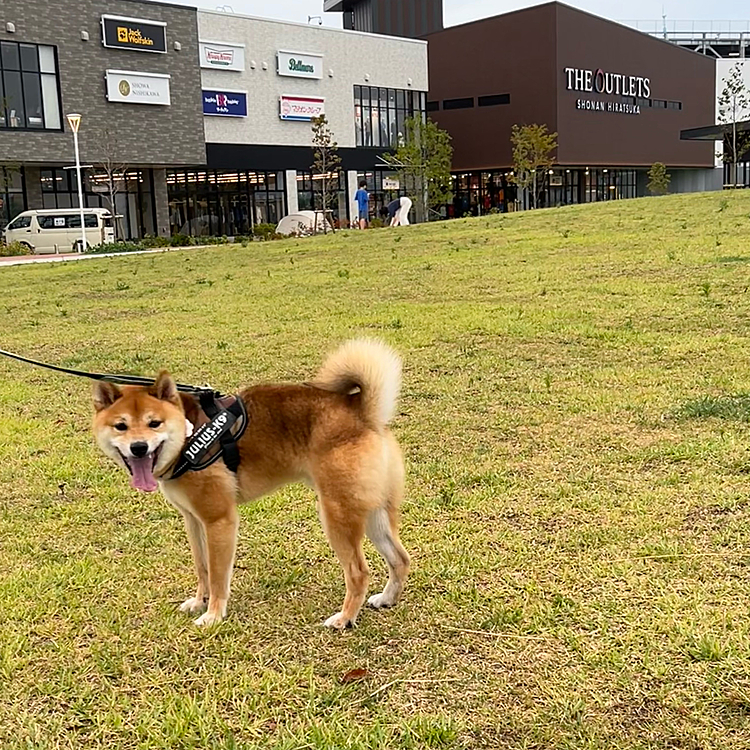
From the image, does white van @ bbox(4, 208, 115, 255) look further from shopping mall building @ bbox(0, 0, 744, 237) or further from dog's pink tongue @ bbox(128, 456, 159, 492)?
dog's pink tongue @ bbox(128, 456, 159, 492)

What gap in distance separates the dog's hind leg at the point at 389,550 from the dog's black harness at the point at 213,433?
0.61 m

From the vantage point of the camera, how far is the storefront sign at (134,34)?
38.7m

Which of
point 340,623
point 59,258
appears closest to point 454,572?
point 340,623

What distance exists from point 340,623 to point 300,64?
47394 mm

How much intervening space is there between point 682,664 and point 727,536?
1088 mm

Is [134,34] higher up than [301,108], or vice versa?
[134,34]

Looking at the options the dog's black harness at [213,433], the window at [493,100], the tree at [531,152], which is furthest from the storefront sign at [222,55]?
the dog's black harness at [213,433]

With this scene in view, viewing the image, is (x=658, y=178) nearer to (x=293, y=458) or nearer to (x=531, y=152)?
(x=531, y=152)

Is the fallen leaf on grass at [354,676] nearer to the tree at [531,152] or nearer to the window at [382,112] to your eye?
the window at [382,112]

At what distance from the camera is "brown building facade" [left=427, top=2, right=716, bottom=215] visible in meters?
55.3

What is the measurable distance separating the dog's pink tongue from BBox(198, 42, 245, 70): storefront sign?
142 feet

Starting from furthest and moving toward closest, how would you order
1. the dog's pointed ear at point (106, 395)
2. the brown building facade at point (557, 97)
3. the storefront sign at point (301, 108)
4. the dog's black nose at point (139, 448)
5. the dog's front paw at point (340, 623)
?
1. the brown building facade at point (557, 97)
2. the storefront sign at point (301, 108)
3. the dog's front paw at point (340, 623)
4. the dog's pointed ear at point (106, 395)
5. the dog's black nose at point (139, 448)

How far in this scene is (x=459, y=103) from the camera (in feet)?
191

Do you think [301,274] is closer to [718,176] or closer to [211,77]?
[211,77]
